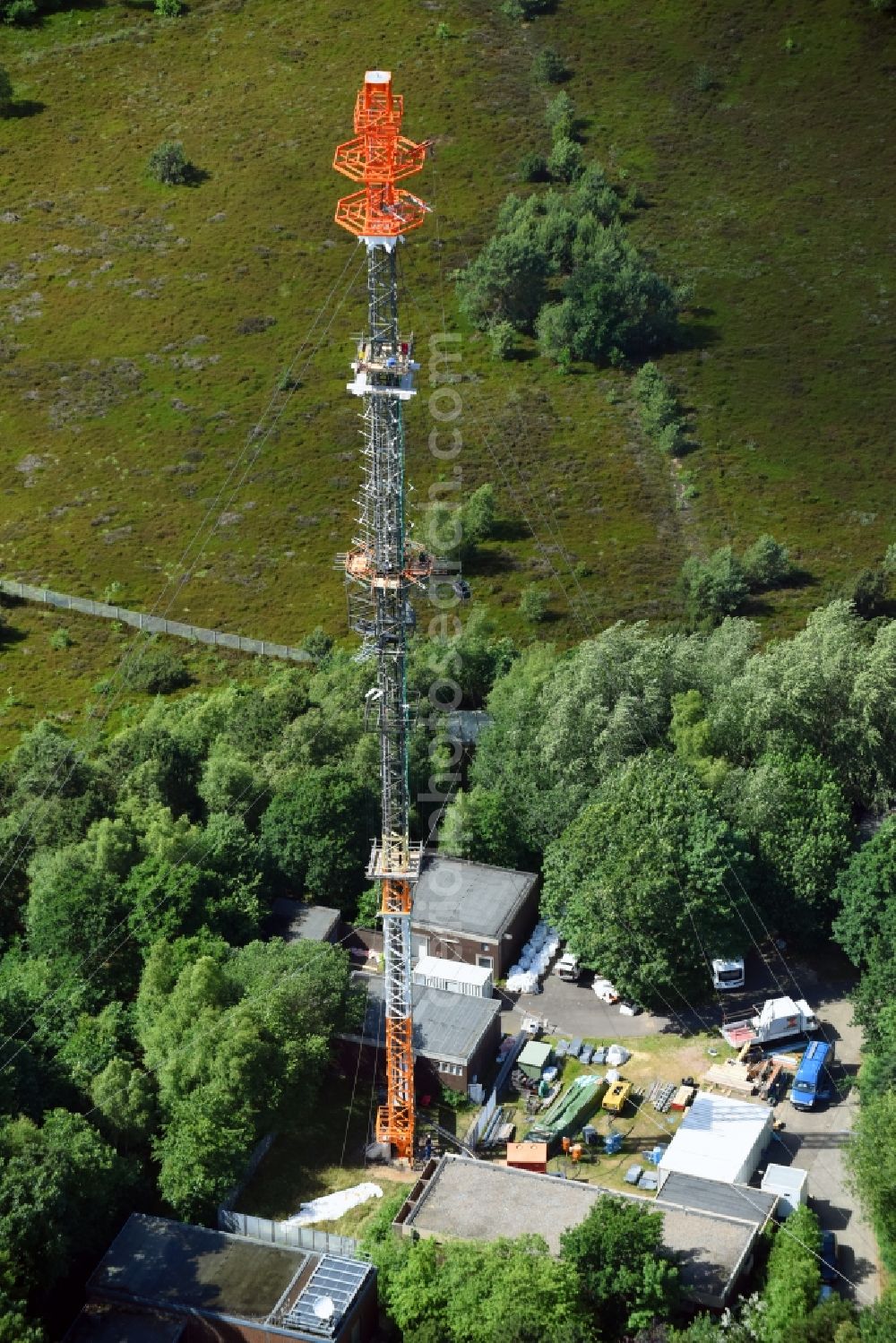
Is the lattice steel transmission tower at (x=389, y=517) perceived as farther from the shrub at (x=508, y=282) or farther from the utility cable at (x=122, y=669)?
the shrub at (x=508, y=282)

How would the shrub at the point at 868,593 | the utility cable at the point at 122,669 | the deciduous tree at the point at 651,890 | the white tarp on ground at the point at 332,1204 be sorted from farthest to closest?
the shrub at the point at 868,593
the utility cable at the point at 122,669
the deciduous tree at the point at 651,890
the white tarp on ground at the point at 332,1204

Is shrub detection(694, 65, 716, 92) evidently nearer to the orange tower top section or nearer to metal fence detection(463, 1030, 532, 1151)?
metal fence detection(463, 1030, 532, 1151)

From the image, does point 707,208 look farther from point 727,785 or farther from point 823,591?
point 727,785

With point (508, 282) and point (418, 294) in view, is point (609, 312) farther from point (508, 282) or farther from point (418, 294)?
point (418, 294)

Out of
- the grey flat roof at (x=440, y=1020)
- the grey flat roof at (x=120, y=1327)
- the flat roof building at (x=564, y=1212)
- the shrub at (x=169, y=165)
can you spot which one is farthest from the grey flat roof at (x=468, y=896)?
the shrub at (x=169, y=165)

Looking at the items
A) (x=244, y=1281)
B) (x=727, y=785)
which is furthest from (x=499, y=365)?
(x=244, y=1281)

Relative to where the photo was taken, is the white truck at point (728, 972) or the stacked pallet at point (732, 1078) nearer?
the stacked pallet at point (732, 1078)

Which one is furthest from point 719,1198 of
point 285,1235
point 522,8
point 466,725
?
point 522,8

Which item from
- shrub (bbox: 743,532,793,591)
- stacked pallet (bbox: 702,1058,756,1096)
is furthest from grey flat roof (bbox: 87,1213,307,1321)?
shrub (bbox: 743,532,793,591)
